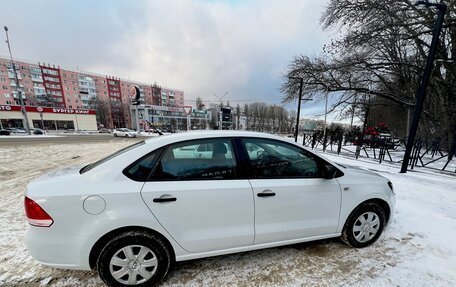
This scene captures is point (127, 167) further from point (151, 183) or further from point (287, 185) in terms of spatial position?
point (287, 185)

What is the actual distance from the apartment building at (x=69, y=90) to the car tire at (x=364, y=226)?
60752 millimetres

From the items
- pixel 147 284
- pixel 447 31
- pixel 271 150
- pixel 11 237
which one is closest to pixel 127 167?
pixel 147 284

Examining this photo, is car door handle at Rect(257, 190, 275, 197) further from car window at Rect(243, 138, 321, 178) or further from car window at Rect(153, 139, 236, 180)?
car window at Rect(153, 139, 236, 180)

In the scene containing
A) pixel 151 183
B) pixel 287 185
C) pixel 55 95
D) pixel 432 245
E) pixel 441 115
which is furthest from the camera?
pixel 55 95

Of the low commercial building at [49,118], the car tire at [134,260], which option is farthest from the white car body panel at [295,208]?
the low commercial building at [49,118]

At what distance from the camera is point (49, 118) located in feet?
151

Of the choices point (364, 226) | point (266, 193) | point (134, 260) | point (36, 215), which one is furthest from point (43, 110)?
point (364, 226)

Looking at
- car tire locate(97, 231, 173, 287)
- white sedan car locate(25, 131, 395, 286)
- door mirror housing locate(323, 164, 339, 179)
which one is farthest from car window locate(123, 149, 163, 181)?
door mirror housing locate(323, 164, 339, 179)

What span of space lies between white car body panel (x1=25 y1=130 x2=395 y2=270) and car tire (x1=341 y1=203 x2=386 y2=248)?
24 centimetres

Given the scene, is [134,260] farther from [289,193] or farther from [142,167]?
[289,193]

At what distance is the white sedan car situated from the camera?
179cm

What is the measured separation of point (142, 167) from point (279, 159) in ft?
5.27

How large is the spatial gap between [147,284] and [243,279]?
3.26 ft

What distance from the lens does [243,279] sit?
218 centimetres
